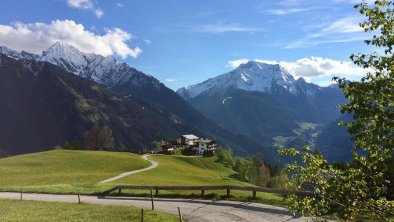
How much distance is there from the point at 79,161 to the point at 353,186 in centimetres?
10503

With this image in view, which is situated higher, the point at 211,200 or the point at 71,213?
the point at 211,200

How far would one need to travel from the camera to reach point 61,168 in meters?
99.4

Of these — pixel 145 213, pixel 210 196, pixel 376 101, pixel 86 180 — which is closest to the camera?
pixel 376 101

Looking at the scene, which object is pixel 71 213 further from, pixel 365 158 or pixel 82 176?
pixel 82 176

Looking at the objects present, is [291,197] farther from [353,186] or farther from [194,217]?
[194,217]

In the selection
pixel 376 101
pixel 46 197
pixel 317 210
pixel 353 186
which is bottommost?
pixel 46 197

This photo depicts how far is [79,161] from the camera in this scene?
4269 inches

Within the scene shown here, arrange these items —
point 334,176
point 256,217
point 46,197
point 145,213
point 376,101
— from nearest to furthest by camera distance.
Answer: point 376,101
point 334,176
point 256,217
point 145,213
point 46,197

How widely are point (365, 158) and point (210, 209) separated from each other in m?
31.5

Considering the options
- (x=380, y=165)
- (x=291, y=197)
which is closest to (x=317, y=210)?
(x=291, y=197)

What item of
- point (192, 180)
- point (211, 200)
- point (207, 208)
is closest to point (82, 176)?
point (192, 180)

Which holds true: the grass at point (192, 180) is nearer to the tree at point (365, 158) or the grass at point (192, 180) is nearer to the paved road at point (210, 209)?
the paved road at point (210, 209)

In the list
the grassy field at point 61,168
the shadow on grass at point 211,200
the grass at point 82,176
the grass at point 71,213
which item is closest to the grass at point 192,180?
the grass at point 82,176

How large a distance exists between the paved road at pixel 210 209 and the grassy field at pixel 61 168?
1056 inches
